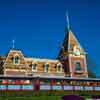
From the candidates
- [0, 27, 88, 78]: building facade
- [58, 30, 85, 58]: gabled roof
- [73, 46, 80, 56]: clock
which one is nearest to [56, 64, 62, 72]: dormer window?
[0, 27, 88, 78]: building facade

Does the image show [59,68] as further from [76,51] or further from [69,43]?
[69,43]

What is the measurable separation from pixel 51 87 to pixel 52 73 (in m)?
21.2

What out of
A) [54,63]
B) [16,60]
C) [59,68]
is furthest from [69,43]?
[16,60]

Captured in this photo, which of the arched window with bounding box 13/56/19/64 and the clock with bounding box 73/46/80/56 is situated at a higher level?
the clock with bounding box 73/46/80/56

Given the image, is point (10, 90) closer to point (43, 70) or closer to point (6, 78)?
point (6, 78)

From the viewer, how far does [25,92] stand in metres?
36.8

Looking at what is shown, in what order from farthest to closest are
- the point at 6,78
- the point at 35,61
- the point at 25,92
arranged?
1. the point at 35,61
2. the point at 6,78
3. the point at 25,92

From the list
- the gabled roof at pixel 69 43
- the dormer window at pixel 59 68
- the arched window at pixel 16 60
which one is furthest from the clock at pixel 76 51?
the arched window at pixel 16 60

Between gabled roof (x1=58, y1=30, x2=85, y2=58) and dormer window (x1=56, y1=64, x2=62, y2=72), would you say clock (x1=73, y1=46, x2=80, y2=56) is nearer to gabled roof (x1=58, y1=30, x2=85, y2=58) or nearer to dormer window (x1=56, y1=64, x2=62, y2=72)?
gabled roof (x1=58, y1=30, x2=85, y2=58)

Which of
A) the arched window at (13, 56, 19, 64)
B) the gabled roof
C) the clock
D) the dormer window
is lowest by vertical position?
the dormer window

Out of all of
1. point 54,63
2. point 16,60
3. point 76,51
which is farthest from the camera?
point 76,51

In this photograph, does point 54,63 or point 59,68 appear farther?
point 54,63

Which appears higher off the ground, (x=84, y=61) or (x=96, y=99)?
(x=84, y=61)

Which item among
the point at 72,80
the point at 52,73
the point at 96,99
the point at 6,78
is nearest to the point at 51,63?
the point at 52,73
